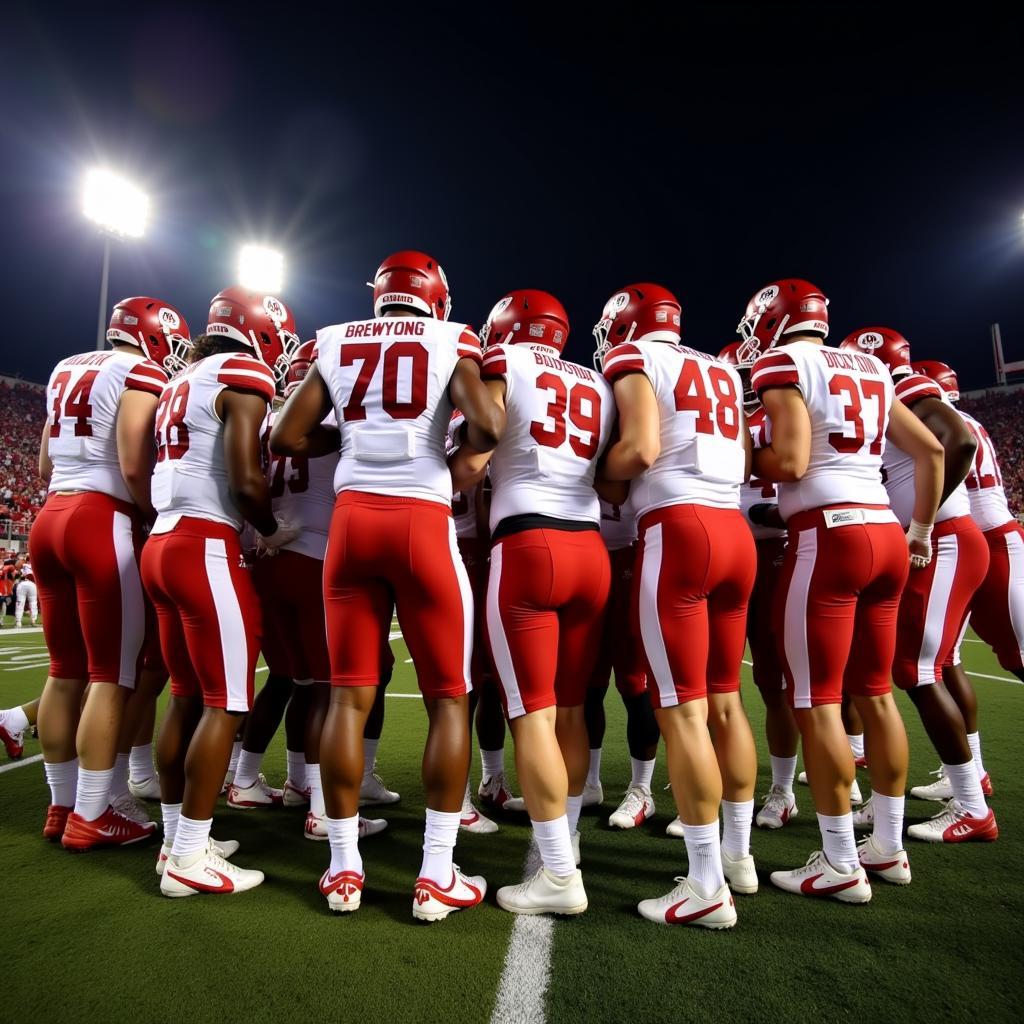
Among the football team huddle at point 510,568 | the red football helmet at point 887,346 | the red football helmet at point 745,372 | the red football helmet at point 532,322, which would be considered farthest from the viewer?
the red football helmet at point 745,372

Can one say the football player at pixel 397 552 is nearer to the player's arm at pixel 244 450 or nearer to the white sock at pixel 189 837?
the player's arm at pixel 244 450

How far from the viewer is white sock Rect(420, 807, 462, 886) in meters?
2.64

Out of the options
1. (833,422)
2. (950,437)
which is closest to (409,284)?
(833,422)

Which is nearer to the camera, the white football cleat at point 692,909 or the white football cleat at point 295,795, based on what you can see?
the white football cleat at point 692,909

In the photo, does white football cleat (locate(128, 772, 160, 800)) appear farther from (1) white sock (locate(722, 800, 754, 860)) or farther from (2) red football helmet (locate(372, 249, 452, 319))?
(1) white sock (locate(722, 800, 754, 860))

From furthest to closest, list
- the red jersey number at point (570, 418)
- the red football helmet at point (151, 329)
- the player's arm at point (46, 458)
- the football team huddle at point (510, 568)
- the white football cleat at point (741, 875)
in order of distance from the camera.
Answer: the red football helmet at point (151, 329) < the player's arm at point (46, 458) < the red jersey number at point (570, 418) < the white football cleat at point (741, 875) < the football team huddle at point (510, 568)

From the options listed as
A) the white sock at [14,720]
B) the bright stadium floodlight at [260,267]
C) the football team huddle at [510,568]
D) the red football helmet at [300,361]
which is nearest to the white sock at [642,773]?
the football team huddle at [510,568]

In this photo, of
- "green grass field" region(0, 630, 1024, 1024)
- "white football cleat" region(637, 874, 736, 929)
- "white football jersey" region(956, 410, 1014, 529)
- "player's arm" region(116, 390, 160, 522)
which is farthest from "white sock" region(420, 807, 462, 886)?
"white football jersey" region(956, 410, 1014, 529)

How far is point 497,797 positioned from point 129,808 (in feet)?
7.05

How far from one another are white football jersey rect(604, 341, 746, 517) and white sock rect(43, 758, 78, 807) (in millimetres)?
3341

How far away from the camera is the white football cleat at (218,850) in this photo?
294 centimetres

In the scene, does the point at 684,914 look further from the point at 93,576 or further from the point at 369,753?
the point at 93,576

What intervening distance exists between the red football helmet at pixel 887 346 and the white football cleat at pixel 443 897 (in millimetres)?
3903

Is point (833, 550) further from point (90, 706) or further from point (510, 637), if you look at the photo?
point (90, 706)
